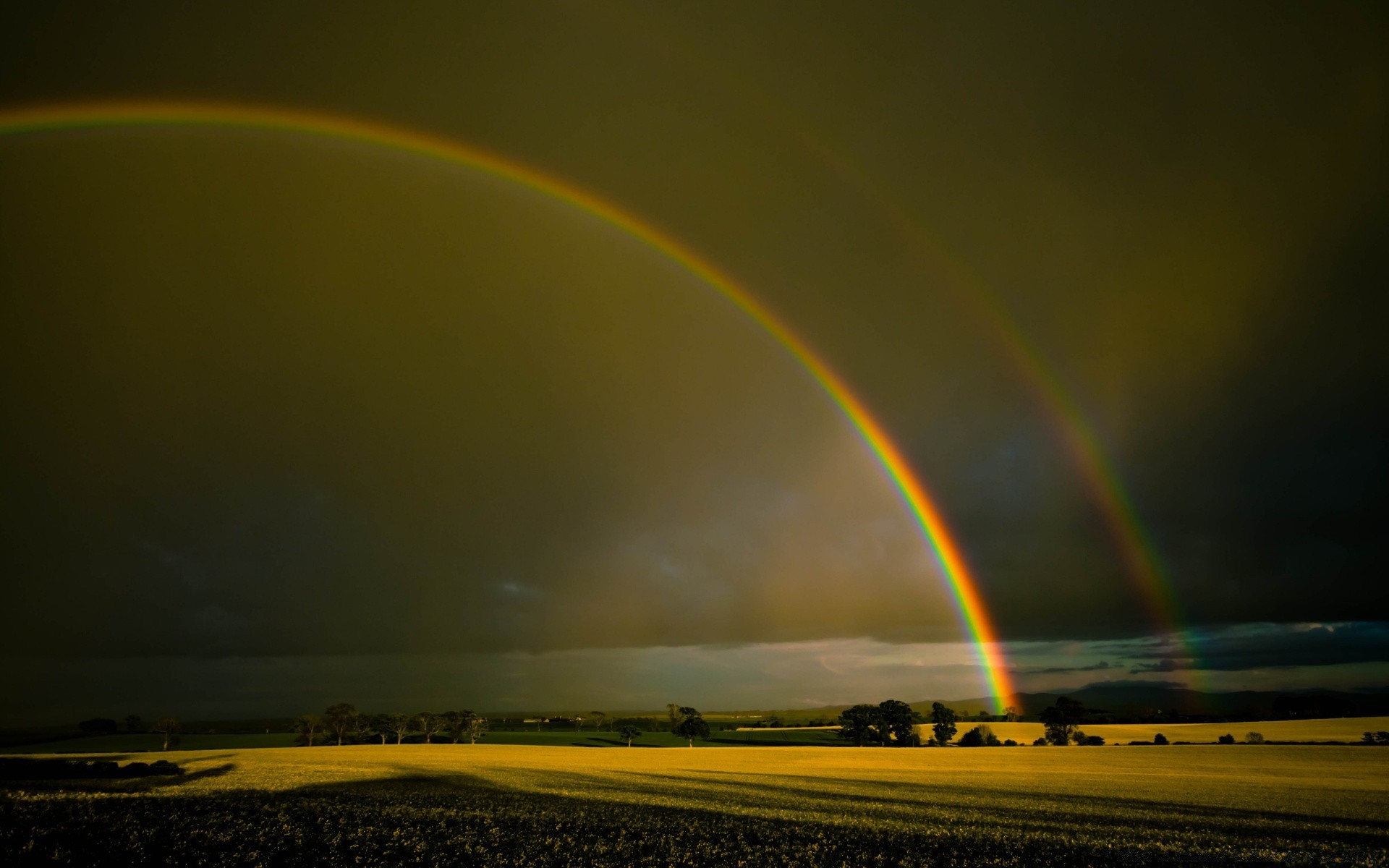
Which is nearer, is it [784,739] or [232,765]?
[232,765]

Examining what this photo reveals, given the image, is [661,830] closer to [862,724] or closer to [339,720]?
[862,724]

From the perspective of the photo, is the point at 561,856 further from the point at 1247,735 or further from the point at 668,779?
the point at 1247,735

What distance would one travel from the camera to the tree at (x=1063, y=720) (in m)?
132

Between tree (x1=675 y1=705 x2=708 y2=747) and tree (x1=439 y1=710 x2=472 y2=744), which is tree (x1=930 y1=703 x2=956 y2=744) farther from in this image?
tree (x1=439 y1=710 x2=472 y2=744)

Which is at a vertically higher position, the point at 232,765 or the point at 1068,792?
the point at 1068,792

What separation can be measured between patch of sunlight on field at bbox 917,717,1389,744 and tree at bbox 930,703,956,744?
2735 millimetres

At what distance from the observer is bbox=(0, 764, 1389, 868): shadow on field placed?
86.1ft

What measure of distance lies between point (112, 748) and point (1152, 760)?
164831 millimetres

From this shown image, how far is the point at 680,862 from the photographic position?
84.2 ft

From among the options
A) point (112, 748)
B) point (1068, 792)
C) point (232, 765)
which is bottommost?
point (112, 748)

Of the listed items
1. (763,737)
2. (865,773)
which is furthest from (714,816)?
(763,737)

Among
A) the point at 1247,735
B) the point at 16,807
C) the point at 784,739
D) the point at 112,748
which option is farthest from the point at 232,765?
the point at 1247,735

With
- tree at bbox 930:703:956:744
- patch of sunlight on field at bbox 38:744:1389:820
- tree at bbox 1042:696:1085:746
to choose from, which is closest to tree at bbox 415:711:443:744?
patch of sunlight on field at bbox 38:744:1389:820

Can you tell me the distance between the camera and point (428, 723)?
179m
